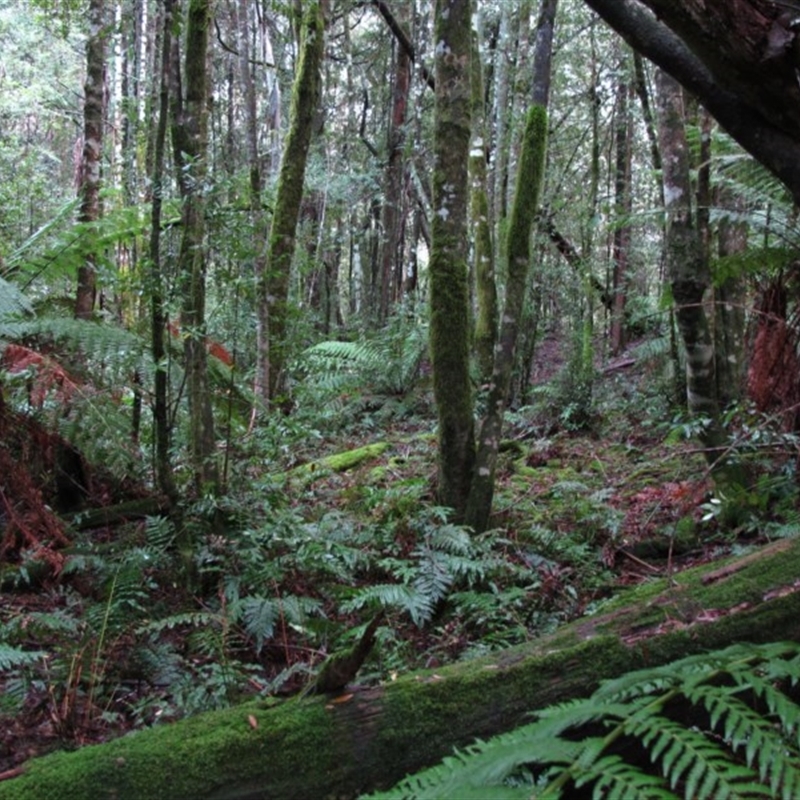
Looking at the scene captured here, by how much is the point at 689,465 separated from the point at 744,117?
4.73 m

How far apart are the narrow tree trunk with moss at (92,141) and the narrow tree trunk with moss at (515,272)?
3449 millimetres

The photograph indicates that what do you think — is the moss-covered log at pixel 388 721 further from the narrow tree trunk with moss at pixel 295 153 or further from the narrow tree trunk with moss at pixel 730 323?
the narrow tree trunk with moss at pixel 295 153

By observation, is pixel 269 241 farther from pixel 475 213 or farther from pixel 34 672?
pixel 34 672

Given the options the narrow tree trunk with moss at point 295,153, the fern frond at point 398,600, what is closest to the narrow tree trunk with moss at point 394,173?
the narrow tree trunk with moss at point 295,153

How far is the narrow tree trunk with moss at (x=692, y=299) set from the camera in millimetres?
5543

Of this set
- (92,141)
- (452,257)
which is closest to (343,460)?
(452,257)

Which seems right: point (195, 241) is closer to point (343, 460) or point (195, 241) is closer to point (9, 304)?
point (9, 304)

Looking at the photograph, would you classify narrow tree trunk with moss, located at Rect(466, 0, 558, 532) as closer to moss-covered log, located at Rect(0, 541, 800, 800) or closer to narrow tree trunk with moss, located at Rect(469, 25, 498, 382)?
narrow tree trunk with moss, located at Rect(469, 25, 498, 382)

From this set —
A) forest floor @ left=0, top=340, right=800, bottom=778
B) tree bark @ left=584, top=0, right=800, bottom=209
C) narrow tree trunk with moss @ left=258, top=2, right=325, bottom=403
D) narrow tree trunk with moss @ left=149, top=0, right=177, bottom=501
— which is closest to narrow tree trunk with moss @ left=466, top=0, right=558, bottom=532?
forest floor @ left=0, top=340, right=800, bottom=778

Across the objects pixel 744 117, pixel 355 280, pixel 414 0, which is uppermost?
pixel 414 0

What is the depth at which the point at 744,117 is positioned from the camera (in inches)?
118

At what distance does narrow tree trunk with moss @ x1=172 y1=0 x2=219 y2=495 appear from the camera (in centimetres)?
475

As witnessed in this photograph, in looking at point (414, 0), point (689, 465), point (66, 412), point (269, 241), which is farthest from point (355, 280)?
point (66, 412)

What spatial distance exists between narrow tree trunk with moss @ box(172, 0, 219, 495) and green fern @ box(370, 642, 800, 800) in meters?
3.56
